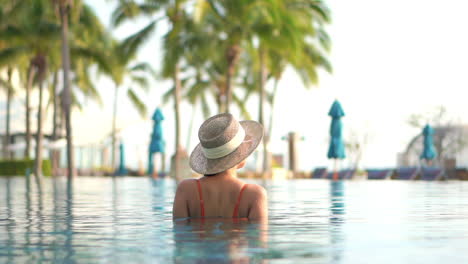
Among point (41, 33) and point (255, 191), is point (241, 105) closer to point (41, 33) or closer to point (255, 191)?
point (41, 33)

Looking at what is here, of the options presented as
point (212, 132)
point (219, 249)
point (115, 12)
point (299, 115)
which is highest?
point (115, 12)

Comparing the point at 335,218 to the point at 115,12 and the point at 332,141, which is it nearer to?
the point at 332,141

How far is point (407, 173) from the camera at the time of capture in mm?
30875

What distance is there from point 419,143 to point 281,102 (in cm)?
978

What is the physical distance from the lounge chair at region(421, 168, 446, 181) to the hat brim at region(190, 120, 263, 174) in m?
24.1

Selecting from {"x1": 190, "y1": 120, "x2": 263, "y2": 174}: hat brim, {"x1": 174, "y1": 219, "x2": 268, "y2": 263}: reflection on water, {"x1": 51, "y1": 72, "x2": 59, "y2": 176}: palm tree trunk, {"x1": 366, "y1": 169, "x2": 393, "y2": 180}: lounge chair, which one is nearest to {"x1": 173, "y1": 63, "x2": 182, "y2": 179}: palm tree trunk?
{"x1": 366, "y1": 169, "x2": 393, "y2": 180}: lounge chair

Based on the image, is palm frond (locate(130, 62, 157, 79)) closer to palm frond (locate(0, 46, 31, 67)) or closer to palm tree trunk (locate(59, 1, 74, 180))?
palm frond (locate(0, 46, 31, 67))

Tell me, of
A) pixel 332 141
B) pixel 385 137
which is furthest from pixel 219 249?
pixel 385 137

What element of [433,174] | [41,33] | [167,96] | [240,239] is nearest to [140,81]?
[167,96]

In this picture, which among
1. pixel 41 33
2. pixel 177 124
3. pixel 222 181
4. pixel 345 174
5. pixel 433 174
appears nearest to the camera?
pixel 222 181

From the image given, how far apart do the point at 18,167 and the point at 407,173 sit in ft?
72.4

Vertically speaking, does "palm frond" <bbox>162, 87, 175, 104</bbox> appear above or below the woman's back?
above

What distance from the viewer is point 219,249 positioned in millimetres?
4988

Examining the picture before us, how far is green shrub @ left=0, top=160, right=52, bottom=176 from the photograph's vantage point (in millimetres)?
42219
